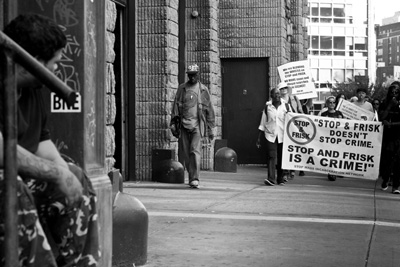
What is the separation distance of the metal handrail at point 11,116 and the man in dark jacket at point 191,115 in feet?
36.4

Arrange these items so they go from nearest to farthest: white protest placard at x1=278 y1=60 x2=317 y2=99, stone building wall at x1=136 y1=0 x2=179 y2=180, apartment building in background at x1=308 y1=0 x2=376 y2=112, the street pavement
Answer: the street pavement, stone building wall at x1=136 y1=0 x2=179 y2=180, white protest placard at x1=278 y1=60 x2=317 y2=99, apartment building in background at x1=308 y1=0 x2=376 y2=112

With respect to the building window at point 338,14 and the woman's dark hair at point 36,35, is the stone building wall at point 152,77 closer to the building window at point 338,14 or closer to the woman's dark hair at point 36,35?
the woman's dark hair at point 36,35

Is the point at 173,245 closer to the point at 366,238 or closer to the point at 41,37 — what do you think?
the point at 366,238

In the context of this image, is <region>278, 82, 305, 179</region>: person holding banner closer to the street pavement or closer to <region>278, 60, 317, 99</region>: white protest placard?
<region>278, 60, 317, 99</region>: white protest placard

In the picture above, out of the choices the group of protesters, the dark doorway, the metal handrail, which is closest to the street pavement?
the group of protesters

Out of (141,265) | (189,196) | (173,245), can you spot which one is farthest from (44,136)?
(189,196)

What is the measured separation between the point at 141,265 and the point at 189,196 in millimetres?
5654

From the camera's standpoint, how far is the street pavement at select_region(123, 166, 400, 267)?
756cm

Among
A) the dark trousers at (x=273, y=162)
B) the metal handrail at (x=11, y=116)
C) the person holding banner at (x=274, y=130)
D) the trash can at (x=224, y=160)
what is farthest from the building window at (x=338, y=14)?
the metal handrail at (x=11, y=116)

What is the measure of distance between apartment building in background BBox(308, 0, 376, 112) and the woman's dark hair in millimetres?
127358

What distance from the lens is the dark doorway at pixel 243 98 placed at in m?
21.1

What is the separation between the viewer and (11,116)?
120 inches

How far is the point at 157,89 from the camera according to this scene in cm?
1505

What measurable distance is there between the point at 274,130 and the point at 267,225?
6.96 meters
